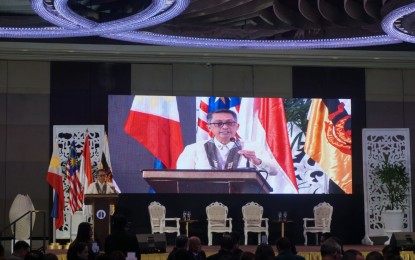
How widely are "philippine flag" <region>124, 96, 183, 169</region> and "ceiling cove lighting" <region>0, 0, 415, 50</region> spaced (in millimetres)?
1915

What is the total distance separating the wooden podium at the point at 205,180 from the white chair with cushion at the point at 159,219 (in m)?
0.46

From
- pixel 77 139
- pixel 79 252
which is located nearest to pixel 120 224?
pixel 79 252

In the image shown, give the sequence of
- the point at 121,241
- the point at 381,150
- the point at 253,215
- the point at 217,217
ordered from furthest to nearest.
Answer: the point at 381,150 → the point at 253,215 → the point at 217,217 → the point at 121,241

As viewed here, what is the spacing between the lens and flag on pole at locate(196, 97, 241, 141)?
58.9ft

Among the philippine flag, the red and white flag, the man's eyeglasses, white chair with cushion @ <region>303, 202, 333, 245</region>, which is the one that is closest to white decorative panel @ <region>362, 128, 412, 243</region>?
white chair with cushion @ <region>303, 202, 333, 245</region>

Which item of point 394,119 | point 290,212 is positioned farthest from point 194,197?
point 394,119

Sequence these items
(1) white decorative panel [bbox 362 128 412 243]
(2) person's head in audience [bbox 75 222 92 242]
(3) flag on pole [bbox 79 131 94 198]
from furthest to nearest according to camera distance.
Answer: (1) white decorative panel [bbox 362 128 412 243] < (3) flag on pole [bbox 79 131 94 198] < (2) person's head in audience [bbox 75 222 92 242]

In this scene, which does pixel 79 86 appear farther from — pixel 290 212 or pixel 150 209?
pixel 290 212

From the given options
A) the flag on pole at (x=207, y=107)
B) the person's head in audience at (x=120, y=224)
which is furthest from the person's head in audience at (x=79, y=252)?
the flag on pole at (x=207, y=107)

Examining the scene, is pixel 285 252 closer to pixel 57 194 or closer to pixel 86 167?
pixel 86 167

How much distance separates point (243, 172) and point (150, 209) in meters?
1.92

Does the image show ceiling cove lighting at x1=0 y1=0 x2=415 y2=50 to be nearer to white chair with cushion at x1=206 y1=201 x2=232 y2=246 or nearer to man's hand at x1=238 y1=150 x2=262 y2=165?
man's hand at x1=238 y1=150 x2=262 y2=165

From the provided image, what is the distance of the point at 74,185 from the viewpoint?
16.0m

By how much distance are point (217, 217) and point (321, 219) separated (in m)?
2.05
